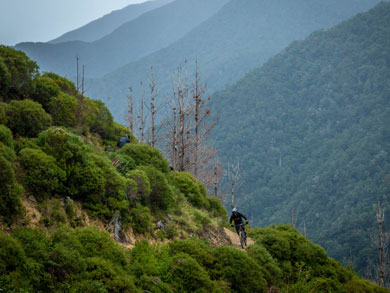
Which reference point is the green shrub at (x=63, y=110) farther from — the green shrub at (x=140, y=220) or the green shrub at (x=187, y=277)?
the green shrub at (x=187, y=277)

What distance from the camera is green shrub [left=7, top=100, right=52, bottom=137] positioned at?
1013cm

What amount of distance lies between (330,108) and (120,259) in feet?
335

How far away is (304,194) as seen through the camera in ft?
258

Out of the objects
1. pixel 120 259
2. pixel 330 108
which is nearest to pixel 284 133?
pixel 330 108

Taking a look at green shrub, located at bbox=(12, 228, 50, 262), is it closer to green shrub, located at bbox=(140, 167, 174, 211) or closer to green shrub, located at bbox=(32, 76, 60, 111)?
green shrub, located at bbox=(140, 167, 174, 211)

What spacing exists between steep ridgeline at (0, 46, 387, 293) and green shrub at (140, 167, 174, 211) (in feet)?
0.11

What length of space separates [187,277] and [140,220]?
8.56 feet

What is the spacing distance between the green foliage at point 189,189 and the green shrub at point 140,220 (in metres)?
4.29

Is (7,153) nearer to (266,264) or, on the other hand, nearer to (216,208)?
(266,264)

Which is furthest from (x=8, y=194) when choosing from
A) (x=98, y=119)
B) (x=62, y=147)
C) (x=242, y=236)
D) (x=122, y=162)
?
(x=242, y=236)

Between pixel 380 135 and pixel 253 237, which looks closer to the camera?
pixel 253 237

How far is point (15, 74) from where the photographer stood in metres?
11.2

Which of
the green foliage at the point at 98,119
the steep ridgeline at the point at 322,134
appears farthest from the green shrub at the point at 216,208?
the steep ridgeline at the point at 322,134

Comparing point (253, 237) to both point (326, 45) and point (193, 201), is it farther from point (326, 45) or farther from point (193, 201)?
point (326, 45)
